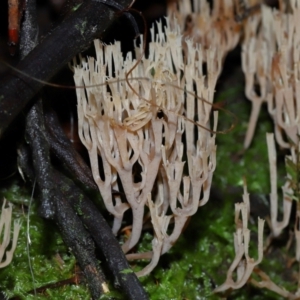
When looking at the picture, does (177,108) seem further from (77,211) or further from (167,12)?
(167,12)

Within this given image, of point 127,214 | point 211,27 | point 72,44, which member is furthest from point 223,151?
point 72,44

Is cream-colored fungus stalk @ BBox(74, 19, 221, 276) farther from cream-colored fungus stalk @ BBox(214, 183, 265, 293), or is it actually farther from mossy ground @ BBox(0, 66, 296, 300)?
mossy ground @ BBox(0, 66, 296, 300)

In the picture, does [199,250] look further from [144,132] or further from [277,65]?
[277,65]

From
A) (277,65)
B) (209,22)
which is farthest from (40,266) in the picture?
(209,22)

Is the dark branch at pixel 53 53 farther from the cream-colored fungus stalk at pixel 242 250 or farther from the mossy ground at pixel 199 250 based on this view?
the cream-colored fungus stalk at pixel 242 250

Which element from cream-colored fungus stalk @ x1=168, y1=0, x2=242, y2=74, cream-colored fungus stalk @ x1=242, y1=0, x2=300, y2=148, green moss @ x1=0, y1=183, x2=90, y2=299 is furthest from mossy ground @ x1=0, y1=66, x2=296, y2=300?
cream-colored fungus stalk @ x1=168, y1=0, x2=242, y2=74

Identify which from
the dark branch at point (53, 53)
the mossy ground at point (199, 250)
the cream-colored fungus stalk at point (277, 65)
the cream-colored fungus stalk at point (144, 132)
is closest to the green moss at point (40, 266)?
the mossy ground at point (199, 250)
